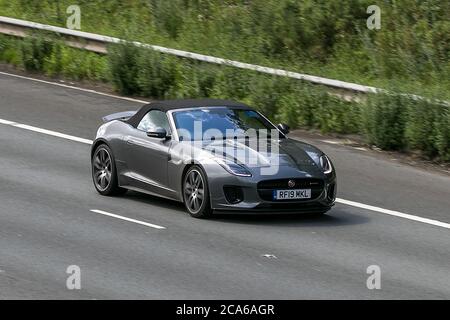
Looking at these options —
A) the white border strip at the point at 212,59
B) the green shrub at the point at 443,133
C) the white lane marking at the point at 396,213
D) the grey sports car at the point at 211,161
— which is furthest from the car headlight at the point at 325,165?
the white border strip at the point at 212,59

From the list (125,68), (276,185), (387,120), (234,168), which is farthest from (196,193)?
(125,68)

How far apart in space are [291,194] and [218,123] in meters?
1.77

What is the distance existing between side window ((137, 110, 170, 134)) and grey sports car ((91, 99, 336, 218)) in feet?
0.05

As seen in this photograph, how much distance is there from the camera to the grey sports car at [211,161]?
628 inches

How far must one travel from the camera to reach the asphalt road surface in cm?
1284

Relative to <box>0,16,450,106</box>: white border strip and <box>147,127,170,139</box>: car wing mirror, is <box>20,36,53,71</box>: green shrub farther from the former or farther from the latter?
<box>147,127,170,139</box>: car wing mirror

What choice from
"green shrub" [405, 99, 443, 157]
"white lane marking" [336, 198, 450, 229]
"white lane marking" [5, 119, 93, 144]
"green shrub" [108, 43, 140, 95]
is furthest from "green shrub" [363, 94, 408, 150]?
"green shrub" [108, 43, 140, 95]

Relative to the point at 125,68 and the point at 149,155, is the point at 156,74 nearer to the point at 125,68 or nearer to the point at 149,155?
the point at 125,68

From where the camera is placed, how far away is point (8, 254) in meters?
14.2

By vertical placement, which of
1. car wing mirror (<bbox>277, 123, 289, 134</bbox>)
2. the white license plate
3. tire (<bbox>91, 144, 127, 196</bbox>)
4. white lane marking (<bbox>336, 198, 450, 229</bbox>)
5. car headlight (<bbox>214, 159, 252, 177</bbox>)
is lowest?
white lane marking (<bbox>336, 198, 450, 229</bbox>)

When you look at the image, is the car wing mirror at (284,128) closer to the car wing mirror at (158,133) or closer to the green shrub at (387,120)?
the car wing mirror at (158,133)

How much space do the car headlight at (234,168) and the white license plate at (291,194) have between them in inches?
16.7

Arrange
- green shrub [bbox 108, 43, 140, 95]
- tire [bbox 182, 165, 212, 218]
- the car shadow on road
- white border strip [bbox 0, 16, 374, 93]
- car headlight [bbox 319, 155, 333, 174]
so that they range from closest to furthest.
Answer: tire [bbox 182, 165, 212, 218], the car shadow on road, car headlight [bbox 319, 155, 333, 174], white border strip [bbox 0, 16, 374, 93], green shrub [bbox 108, 43, 140, 95]

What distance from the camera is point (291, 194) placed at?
52.4 ft
